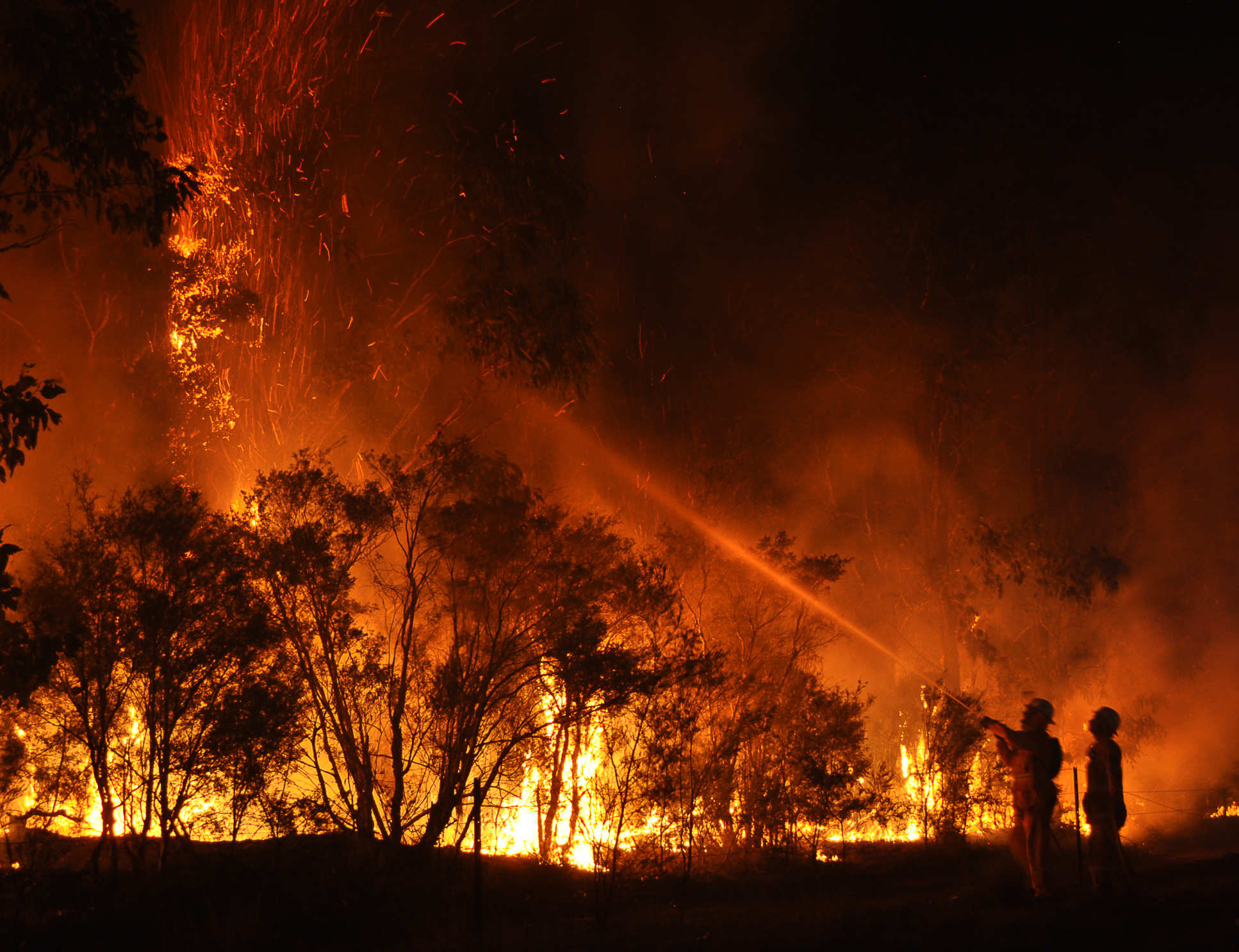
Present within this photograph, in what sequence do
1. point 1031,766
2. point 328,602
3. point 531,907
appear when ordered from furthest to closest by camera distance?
point 328,602, point 531,907, point 1031,766

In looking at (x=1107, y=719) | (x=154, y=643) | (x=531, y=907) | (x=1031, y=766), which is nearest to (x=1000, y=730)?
(x=1031, y=766)

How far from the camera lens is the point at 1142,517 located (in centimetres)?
2733

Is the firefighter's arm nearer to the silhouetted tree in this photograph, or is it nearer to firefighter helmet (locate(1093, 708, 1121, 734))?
firefighter helmet (locate(1093, 708, 1121, 734))

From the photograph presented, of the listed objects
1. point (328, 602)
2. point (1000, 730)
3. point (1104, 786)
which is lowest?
point (1104, 786)

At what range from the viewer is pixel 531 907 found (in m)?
10.0

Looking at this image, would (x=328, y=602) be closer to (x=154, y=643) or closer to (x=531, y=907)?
(x=154, y=643)

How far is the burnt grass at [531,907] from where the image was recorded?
7266 mm

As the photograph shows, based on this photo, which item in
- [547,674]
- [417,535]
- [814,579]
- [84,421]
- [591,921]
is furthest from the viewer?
[84,421]

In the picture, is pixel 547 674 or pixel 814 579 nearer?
pixel 547 674

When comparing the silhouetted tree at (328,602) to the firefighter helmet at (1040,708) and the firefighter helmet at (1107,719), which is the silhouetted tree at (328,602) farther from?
the firefighter helmet at (1107,719)

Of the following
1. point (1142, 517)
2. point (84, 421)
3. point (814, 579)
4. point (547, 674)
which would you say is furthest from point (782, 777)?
point (1142, 517)

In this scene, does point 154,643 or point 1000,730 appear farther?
point 154,643

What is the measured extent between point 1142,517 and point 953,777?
1439cm

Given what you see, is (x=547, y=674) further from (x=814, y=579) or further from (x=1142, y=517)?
(x=1142, y=517)
